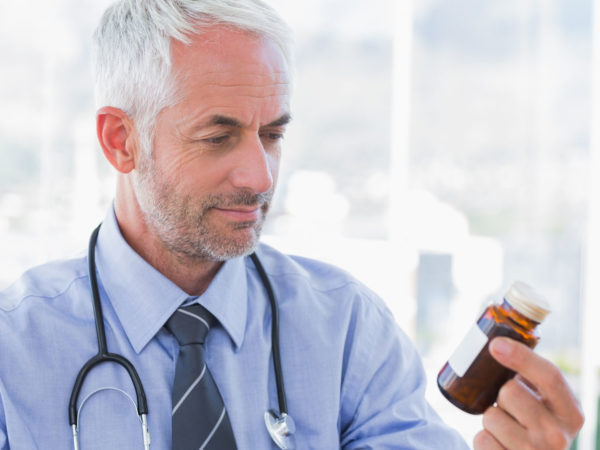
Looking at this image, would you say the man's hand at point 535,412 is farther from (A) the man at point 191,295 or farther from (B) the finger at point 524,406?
(A) the man at point 191,295

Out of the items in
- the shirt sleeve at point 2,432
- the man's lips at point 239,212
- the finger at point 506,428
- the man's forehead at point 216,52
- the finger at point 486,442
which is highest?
the man's forehead at point 216,52

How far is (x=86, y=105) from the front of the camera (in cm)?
327

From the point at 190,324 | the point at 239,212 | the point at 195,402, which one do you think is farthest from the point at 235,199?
the point at 195,402

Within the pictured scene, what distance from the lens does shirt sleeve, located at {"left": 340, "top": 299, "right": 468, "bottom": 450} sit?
120 cm

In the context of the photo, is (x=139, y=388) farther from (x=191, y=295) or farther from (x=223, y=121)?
(x=223, y=121)

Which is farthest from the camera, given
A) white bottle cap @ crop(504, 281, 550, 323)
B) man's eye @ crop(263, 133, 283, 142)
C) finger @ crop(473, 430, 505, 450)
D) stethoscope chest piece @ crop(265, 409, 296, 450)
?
man's eye @ crop(263, 133, 283, 142)

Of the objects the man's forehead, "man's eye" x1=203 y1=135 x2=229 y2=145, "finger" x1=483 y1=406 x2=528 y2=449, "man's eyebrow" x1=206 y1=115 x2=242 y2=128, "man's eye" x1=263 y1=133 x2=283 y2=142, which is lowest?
"finger" x1=483 y1=406 x2=528 y2=449

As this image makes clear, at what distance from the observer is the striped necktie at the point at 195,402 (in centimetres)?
105

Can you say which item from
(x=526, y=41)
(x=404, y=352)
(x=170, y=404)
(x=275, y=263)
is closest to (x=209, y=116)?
(x=275, y=263)

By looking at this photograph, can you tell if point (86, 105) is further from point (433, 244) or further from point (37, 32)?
point (433, 244)

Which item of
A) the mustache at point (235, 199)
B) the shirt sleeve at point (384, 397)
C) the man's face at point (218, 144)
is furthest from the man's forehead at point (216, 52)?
the shirt sleeve at point (384, 397)

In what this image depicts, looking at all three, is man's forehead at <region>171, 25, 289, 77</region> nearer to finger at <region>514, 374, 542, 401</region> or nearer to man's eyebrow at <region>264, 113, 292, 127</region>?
man's eyebrow at <region>264, 113, 292, 127</region>

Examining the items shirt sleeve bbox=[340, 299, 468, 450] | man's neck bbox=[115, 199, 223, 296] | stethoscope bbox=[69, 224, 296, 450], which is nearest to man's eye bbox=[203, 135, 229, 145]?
man's neck bbox=[115, 199, 223, 296]

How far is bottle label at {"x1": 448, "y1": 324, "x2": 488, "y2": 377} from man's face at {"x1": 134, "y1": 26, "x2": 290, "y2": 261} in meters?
0.47
